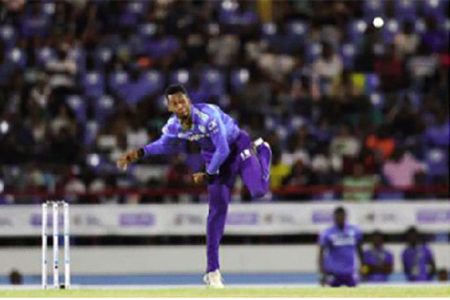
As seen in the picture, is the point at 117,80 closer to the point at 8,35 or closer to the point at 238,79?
the point at 238,79

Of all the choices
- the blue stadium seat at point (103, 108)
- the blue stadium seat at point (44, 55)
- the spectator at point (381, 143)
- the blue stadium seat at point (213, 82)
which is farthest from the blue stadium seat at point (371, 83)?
the blue stadium seat at point (44, 55)

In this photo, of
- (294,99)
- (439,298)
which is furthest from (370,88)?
(439,298)

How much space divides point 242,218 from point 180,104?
9386mm

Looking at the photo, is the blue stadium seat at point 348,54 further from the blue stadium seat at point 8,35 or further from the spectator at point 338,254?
the spectator at point 338,254

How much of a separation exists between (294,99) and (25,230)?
5.50m

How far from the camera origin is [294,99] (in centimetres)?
2855

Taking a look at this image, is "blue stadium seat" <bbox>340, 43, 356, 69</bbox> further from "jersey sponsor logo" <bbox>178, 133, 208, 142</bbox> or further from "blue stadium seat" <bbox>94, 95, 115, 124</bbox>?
"jersey sponsor logo" <bbox>178, 133, 208, 142</bbox>

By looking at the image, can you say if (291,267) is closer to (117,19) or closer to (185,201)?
(185,201)

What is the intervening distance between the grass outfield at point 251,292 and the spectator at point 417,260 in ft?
22.4

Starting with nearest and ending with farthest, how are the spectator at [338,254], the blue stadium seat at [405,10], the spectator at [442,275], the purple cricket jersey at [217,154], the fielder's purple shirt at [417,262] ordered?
the purple cricket jersey at [217,154], the spectator at [338,254], the fielder's purple shirt at [417,262], the spectator at [442,275], the blue stadium seat at [405,10]

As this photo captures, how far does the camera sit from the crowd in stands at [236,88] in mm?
26922

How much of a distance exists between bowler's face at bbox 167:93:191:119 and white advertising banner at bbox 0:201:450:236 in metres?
9.03

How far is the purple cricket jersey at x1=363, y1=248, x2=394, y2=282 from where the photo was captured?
25.1 m

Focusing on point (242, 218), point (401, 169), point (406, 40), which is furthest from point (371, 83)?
point (242, 218)
